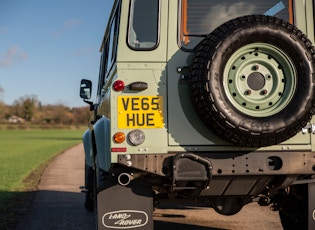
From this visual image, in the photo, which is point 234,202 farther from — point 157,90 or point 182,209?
point 182,209

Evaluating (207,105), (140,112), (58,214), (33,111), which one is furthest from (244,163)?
(33,111)

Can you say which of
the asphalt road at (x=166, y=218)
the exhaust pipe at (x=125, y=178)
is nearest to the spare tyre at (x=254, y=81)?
the exhaust pipe at (x=125, y=178)

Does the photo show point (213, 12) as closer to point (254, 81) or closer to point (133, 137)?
point (254, 81)

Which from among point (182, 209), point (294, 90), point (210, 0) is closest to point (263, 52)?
point (294, 90)

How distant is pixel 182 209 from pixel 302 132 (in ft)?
14.5

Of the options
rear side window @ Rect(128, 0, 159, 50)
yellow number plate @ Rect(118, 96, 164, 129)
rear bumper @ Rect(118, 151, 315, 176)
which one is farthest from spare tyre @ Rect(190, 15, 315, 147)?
rear side window @ Rect(128, 0, 159, 50)

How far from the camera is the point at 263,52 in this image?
4.55 m

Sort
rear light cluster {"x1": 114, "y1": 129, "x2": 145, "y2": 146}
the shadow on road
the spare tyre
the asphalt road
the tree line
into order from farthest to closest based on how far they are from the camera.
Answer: the tree line
the shadow on road
the asphalt road
rear light cluster {"x1": 114, "y1": 129, "x2": 145, "y2": 146}
the spare tyre

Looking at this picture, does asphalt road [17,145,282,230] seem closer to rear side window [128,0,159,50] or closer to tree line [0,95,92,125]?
rear side window [128,0,159,50]

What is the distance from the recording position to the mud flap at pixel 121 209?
15.8 ft

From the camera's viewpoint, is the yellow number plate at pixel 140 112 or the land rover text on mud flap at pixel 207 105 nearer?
the land rover text on mud flap at pixel 207 105

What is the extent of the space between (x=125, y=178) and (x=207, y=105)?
1.01m

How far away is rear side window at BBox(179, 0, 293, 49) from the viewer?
490 centimetres

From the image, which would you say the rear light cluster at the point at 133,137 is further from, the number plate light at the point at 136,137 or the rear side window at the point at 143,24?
the rear side window at the point at 143,24
